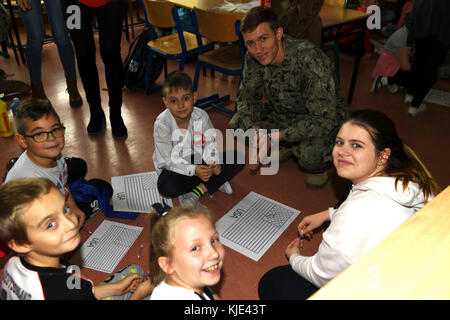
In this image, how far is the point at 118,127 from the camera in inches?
111

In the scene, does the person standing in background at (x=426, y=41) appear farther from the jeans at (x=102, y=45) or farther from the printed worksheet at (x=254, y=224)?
the jeans at (x=102, y=45)

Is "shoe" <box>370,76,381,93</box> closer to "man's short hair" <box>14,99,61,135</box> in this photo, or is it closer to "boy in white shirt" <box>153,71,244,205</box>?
"boy in white shirt" <box>153,71,244,205</box>

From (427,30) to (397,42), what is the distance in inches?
20.6

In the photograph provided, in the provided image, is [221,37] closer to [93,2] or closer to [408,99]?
[93,2]

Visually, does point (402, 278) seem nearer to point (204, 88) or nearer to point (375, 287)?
point (375, 287)

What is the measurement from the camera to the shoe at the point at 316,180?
2.27 meters

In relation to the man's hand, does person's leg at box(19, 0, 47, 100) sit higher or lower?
higher

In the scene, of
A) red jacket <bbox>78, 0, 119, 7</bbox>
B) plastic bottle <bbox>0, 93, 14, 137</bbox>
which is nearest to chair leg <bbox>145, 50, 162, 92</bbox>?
red jacket <bbox>78, 0, 119, 7</bbox>

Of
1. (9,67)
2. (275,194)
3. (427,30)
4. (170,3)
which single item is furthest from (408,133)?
(9,67)

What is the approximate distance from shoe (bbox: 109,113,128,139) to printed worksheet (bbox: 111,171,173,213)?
1.93 feet

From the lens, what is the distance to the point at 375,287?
0.61 meters

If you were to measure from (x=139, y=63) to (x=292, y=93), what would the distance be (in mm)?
2000

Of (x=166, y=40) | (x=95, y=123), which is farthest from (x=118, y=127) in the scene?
(x=166, y=40)

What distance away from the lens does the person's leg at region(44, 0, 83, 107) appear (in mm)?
2676
